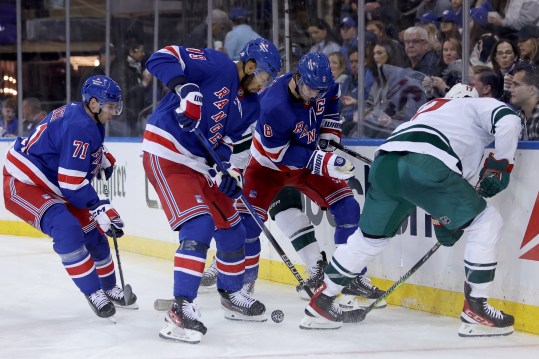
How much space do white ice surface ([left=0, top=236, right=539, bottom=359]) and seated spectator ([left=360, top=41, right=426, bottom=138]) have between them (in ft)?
3.15

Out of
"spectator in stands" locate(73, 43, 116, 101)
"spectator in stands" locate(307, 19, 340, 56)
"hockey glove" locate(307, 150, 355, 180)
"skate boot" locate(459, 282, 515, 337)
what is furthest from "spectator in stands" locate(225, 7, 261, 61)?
"skate boot" locate(459, 282, 515, 337)

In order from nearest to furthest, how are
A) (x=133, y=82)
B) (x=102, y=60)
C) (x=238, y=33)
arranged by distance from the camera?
(x=238, y=33), (x=133, y=82), (x=102, y=60)

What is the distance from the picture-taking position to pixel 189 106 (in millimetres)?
4035

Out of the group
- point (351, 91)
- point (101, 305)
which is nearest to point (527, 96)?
point (351, 91)

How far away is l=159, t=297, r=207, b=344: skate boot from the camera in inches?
158

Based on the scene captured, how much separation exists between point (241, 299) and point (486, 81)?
1.47 m

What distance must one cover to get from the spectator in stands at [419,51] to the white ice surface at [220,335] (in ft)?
3.95

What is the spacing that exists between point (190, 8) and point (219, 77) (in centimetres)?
283

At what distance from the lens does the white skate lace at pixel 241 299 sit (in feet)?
14.9

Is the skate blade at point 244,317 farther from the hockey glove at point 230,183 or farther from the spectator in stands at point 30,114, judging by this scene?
the spectator in stands at point 30,114

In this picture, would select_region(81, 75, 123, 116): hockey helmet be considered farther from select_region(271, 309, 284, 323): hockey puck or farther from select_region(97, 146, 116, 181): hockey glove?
select_region(271, 309, 284, 323): hockey puck

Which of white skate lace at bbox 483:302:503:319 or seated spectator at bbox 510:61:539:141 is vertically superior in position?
seated spectator at bbox 510:61:539:141

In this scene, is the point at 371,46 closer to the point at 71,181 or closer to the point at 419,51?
the point at 419,51

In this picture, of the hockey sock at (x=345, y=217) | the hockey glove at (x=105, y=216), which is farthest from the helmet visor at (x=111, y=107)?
the hockey sock at (x=345, y=217)
